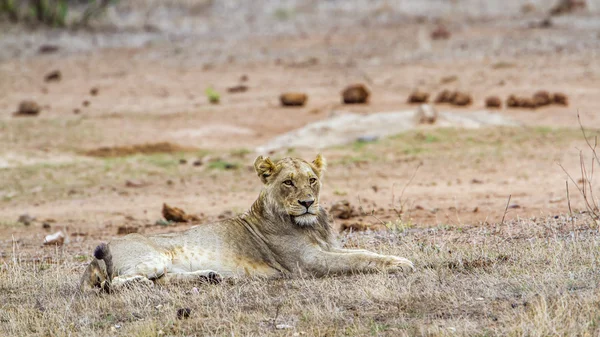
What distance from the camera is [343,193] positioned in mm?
13031

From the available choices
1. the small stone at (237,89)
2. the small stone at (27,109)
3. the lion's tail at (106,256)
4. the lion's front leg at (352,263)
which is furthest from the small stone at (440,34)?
the lion's tail at (106,256)

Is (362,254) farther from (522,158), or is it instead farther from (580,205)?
(522,158)

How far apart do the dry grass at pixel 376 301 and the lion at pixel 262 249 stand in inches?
6.6

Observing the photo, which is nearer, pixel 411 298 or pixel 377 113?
pixel 411 298

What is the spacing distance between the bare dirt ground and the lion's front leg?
21cm

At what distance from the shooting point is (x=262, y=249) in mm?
7461

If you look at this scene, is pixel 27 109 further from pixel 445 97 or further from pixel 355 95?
pixel 445 97

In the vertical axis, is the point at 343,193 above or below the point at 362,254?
below

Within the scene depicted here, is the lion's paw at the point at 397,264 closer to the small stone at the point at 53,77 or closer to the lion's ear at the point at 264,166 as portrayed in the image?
the lion's ear at the point at 264,166

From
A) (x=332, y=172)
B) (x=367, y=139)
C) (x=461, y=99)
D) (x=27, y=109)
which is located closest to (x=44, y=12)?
(x=27, y=109)

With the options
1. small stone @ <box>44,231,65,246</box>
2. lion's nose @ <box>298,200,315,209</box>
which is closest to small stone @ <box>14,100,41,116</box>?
small stone @ <box>44,231,65,246</box>

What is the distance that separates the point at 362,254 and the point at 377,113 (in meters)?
10.5

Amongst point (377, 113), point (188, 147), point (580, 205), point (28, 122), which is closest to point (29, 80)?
point (28, 122)

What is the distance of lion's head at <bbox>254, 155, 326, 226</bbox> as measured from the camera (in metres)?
7.21
